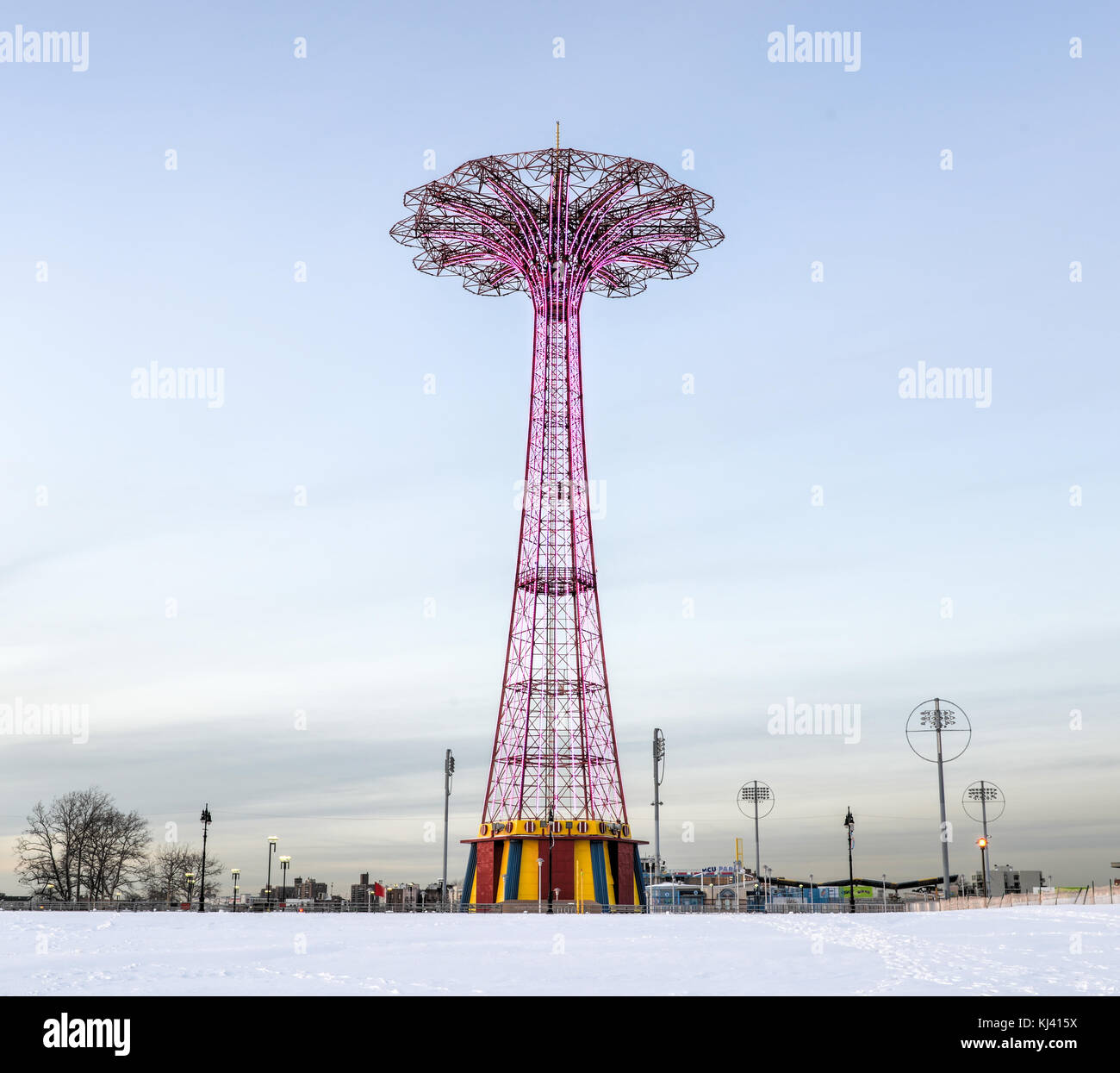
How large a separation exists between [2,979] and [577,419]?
5185cm

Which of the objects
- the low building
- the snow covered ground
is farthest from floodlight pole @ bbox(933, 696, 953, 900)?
the snow covered ground

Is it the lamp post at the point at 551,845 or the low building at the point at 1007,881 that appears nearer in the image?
the lamp post at the point at 551,845

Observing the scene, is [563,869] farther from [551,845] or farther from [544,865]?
[551,845]

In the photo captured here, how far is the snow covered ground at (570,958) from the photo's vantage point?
75.8 ft

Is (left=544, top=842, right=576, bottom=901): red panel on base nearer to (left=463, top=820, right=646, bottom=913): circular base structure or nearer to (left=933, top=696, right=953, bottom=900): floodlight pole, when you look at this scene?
(left=463, top=820, right=646, bottom=913): circular base structure

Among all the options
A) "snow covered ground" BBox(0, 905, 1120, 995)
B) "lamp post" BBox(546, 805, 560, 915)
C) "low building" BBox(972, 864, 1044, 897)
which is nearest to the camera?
"snow covered ground" BBox(0, 905, 1120, 995)

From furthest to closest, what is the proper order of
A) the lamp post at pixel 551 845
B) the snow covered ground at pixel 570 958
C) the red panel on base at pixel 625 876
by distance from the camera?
the red panel on base at pixel 625 876 < the lamp post at pixel 551 845 < the snow covered ground at pixel 570 958

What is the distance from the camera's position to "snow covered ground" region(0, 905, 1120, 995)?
2309 cm

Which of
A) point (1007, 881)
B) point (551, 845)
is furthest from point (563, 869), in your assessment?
point (1007, 881)

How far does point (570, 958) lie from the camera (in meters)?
28.4

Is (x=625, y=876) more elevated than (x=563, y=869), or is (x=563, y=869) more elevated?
(x=563, y=869)

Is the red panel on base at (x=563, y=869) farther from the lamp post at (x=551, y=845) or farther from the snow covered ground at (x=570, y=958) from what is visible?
the snow covered ground at (x=570, y=958)

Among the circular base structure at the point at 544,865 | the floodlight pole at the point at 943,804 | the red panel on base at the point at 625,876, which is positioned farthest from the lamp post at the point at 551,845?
the floodlight pole at the point at 943,804
